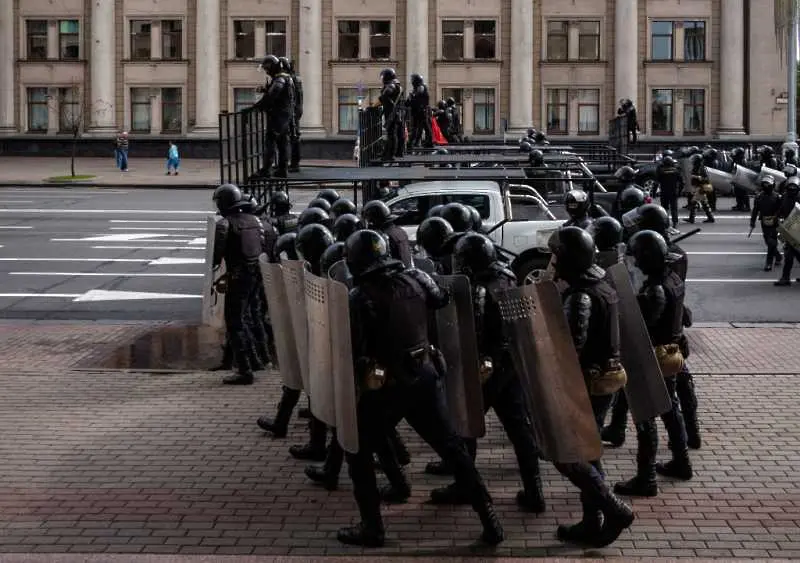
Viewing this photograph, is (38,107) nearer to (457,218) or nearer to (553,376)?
(457,218)

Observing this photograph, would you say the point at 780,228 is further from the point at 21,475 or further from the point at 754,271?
the point at 21,475

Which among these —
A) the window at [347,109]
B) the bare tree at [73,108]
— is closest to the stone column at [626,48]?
the window at [347,109]

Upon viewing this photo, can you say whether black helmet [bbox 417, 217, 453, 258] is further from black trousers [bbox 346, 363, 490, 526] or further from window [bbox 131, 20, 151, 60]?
window [bbox 131, 20, 151, 60]

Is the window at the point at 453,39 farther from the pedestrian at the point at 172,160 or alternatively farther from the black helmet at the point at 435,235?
the black helmet at the point at 435,235

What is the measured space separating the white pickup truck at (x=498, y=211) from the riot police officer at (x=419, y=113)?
534cm

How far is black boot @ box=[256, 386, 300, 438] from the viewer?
11.0 meters

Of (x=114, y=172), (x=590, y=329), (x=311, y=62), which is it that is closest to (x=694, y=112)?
(x=311, y=62)

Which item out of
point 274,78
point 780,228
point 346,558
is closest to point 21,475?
point 346,558

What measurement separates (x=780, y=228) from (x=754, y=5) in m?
40.6

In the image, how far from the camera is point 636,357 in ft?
29.0

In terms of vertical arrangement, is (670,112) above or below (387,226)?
above

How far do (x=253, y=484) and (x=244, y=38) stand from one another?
53928 mm

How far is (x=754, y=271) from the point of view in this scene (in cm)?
2303

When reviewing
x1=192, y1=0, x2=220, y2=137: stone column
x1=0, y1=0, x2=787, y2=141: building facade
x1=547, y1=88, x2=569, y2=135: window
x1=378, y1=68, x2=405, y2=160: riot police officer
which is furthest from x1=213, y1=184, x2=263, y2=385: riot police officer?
x1=547, y1=88, x2=569, y2=135: window
